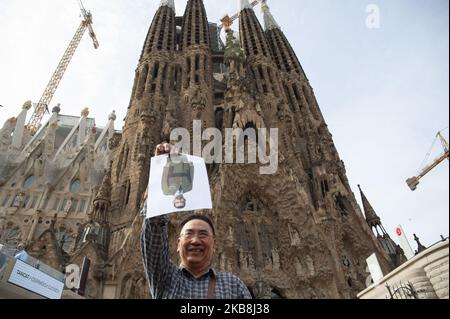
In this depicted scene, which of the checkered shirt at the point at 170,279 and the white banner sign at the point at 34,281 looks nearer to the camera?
the checkered shirt at the point at 170,279

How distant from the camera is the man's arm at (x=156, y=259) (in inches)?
80.4

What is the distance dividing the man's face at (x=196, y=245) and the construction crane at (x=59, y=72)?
41839mm

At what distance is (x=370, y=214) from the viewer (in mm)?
18172

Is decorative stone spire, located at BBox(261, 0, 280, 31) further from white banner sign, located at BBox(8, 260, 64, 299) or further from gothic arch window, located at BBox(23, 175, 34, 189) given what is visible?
white banner sign, located at BBox(8, 260, 64, 299)

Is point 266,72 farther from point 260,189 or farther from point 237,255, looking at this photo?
point 237,255

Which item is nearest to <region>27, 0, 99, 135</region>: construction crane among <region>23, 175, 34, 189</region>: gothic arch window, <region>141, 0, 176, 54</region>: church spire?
<region>23, 175, 34, 189</region>: gothic arch window

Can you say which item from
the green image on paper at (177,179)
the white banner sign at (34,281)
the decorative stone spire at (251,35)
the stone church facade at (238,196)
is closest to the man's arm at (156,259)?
the green image on paper at (177,179)

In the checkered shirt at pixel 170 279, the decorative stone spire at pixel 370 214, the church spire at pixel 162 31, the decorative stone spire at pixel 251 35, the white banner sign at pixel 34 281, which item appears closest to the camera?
the checkered shirt at pixel 170 279

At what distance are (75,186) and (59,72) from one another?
3209 cm

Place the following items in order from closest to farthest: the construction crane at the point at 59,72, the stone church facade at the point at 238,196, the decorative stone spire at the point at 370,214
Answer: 1. the stone church facade at the point at 238,196
2. the decorative stone spire at the point at 370,214
3. the construction crane at the point at 59,72

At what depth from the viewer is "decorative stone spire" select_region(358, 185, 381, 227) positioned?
58.1 ft

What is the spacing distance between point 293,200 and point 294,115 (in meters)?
10.2

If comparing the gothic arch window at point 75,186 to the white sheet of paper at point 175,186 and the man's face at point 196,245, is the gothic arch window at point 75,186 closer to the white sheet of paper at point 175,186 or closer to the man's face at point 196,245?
the white sheet of paper at point 175,186

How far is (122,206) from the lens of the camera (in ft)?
50.9
